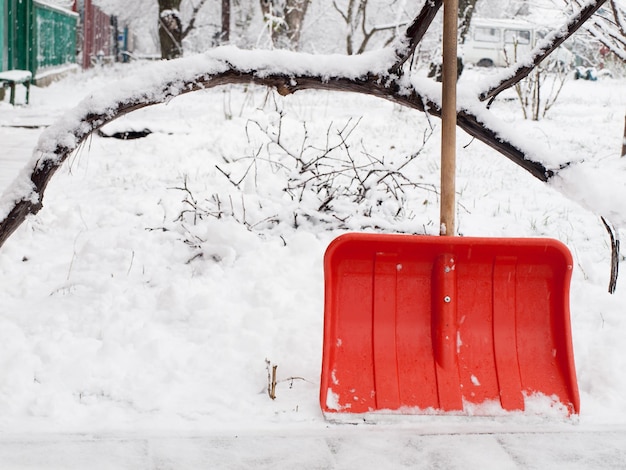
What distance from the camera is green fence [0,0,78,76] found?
14.0 metres

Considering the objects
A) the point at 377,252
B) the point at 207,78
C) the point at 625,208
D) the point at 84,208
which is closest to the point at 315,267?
the point at 377,252

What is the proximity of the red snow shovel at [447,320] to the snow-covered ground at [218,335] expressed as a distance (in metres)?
0.10

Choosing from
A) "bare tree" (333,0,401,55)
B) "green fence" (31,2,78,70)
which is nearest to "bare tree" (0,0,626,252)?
"bare tree" (333,0,401,55)

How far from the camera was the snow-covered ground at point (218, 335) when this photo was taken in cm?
231

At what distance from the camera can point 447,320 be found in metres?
2.61

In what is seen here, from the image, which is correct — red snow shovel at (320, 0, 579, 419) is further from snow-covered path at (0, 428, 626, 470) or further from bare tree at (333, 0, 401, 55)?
bare tree at (333, 0, 401, 55)

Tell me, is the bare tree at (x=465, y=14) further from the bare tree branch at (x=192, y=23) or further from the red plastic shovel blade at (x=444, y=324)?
the red plastic shovel blade at (x=444, y=324)

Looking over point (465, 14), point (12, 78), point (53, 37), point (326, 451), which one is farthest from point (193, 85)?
point (53, 37)

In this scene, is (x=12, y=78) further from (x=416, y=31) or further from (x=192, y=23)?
(x=416, y=31)

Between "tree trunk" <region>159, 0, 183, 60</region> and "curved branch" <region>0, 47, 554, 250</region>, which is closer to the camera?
"curved branch" <region>0, 47, 554, 250</region>

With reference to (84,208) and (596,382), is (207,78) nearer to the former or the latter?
(596,382)

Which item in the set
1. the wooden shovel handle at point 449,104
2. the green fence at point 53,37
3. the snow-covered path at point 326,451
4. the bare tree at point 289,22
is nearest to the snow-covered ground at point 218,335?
the snow-covered path at point 326,451

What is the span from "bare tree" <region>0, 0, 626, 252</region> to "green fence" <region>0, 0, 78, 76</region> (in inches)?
462

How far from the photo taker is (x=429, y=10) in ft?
8.45
